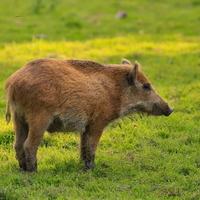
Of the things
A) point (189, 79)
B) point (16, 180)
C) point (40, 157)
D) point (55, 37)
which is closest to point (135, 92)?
point (40, 157)

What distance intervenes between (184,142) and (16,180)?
3.19 m

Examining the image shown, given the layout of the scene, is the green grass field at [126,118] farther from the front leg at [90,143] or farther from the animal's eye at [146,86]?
the animal's eye at [146,86]

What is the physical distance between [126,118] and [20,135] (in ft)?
8.31

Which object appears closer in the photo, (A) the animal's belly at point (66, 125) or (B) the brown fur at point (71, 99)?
(B) the brown fur at point (71, 99)

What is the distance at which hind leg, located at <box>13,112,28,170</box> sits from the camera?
656 cm

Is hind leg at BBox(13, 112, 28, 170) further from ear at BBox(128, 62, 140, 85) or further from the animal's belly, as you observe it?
ear at BBox(128, 62, 140, 85)

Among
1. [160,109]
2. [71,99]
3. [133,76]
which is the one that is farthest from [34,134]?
[160,109]

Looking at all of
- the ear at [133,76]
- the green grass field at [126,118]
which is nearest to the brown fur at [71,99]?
the ear at [133,76]

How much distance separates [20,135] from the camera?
261 inches

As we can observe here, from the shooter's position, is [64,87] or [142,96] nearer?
[64,87]

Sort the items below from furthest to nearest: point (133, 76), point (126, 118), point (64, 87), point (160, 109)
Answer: point (126, 118), point (160, 109), point (133, 76), point (64, 87)

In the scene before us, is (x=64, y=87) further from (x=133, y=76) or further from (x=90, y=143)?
(x=133, y=76)

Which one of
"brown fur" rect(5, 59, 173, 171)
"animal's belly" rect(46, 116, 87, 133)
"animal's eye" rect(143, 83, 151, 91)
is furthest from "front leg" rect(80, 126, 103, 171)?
"animal's eye" rect(143, 83, 151, 91)

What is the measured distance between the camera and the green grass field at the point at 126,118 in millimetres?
6285
